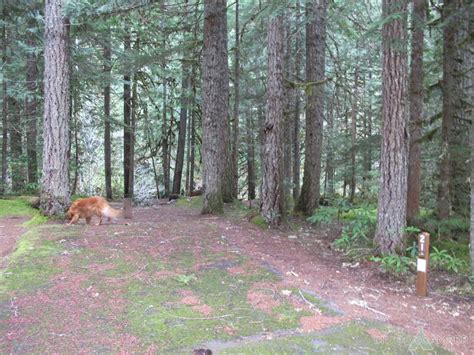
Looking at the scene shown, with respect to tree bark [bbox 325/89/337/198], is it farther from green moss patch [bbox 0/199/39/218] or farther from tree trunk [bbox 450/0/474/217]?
green moss patch [bbox 0/199/39/218]

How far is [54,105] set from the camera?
8500 mm

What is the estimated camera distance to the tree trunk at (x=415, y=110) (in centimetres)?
807

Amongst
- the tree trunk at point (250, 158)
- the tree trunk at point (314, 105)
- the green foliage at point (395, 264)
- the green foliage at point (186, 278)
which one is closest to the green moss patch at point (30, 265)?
the green foliage at point (186, 278)

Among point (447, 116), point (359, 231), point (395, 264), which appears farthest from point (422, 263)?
point (447, 116)

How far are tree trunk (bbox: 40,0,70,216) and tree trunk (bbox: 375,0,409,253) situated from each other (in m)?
6.81

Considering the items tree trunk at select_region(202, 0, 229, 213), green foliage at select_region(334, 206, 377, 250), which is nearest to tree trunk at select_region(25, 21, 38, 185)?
tree trunk at select_region(202, 0, 229, 213)

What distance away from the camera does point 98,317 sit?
393 centimetres

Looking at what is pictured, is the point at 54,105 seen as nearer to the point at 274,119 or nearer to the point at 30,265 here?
the point at 30,265

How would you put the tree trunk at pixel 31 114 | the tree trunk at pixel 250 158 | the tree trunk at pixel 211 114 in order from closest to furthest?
1. the tree trunk at pixel 211 114
2. the tree trunk at pixel 31 114
3. the tree trunk at pixel 250 158

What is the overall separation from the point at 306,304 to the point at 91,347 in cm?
247

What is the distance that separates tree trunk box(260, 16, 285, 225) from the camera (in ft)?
28.2

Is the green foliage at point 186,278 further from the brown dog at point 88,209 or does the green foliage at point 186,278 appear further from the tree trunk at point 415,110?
the tree trunk at point 415,110

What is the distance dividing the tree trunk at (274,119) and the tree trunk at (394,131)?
270 cm

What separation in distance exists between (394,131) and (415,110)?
264 centimetres
